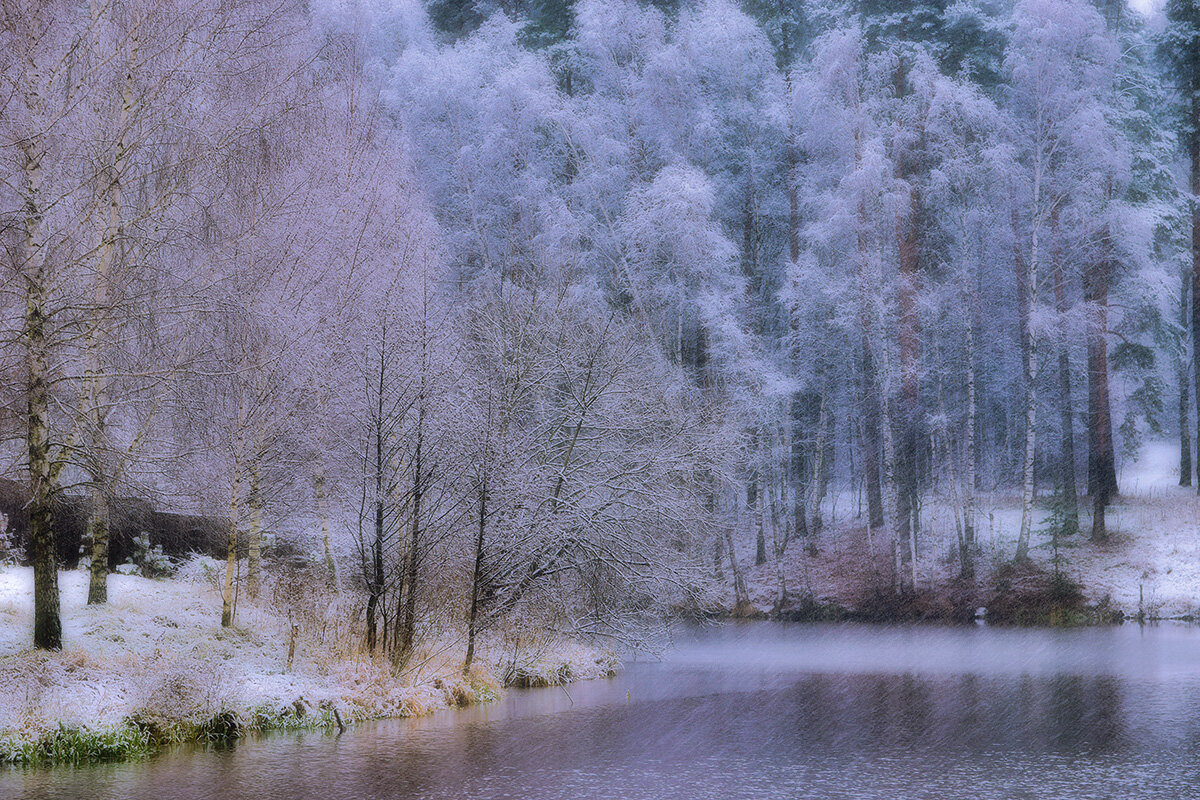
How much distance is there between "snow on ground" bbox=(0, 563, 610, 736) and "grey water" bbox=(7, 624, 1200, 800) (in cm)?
85

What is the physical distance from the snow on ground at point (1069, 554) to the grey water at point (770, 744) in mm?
6853

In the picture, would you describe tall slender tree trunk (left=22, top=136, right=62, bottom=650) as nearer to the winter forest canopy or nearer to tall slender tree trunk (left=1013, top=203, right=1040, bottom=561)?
the winter forest canopy

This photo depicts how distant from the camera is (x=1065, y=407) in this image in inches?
1308

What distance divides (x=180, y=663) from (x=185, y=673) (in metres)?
0.76

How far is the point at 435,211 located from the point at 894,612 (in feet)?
63.1

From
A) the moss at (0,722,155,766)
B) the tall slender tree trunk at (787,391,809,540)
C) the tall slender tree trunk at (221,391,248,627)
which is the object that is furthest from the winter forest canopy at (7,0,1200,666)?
the moss at (0,722,155,766)

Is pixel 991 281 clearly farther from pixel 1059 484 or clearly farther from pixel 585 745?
pixel 585 745

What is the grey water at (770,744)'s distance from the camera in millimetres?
11586

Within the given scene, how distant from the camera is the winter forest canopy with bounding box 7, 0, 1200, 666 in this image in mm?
15898

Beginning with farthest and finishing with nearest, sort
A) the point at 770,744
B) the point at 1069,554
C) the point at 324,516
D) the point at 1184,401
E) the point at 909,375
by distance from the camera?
the point at 1184,401, the point at 909,375, the point at 1069,554, the point at 324,516, the point at 770,744

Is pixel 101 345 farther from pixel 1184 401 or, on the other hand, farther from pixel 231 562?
pixel 1184 401

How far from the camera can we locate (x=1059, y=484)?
34.9 meters

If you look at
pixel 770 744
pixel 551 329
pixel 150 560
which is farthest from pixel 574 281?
pixel 770 744

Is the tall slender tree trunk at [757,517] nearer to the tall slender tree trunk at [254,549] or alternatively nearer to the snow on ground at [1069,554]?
the snow on ground at [1069,554]
